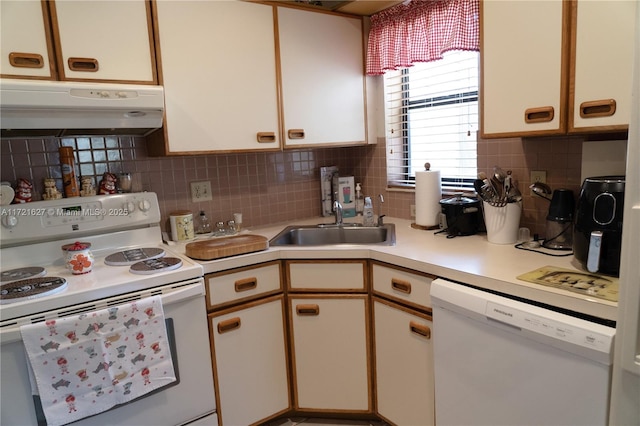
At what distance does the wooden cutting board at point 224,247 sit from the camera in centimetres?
178

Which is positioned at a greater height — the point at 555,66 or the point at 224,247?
the point at 555,66

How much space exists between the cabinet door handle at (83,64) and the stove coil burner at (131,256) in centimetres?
79

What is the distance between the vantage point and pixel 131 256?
A: 5.94 feet

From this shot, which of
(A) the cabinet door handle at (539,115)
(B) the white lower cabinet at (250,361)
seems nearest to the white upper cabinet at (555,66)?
(A) the cabinet door handle at (539,115)

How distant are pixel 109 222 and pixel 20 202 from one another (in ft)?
1.15

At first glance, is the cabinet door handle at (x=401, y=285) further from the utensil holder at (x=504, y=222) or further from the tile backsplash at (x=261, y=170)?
the tile backsplash at (x=261, y=170)

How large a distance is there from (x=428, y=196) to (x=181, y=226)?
1267 millimetres

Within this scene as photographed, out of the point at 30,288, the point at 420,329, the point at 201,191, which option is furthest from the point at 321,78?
the point at 30,288

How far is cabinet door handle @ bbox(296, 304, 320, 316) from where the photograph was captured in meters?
1.93

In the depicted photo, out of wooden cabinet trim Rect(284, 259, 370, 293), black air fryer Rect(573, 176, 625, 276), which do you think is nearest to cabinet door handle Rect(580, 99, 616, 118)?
black air fryer Rect(573, 176, 625, 276)

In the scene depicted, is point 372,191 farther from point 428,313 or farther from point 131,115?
point 131,115

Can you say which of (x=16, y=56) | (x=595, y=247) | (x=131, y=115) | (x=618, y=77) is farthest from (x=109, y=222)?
(x=618, y=77)

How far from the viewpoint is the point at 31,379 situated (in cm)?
135

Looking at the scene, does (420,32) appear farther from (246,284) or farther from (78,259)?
(78,259)
